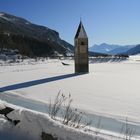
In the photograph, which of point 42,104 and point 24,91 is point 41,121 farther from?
point 24,91

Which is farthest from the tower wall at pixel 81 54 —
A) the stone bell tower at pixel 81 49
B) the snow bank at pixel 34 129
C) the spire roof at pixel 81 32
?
the snow bank at pixel 34 129

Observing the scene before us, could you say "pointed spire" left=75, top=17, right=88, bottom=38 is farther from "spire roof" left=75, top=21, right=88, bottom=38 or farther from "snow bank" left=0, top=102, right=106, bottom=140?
"snow bank" left=0, top=102, right=106, bottom=140

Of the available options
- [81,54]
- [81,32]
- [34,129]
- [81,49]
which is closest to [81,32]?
[81,32]

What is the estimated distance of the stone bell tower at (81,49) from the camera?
25.8m

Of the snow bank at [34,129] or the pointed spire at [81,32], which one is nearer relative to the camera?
the snow bank at [34,129]

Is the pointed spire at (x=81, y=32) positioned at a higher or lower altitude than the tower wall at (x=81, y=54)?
higher

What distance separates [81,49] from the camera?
26172 millimetres

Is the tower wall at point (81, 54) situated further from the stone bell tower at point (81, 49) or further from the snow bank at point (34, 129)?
the snow bank at point (34, 129)

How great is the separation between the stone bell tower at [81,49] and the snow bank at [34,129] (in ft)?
68.0

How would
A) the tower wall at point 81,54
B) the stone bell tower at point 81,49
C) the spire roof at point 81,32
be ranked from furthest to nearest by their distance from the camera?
the spire roof at point 81,32, the stone bell tower at point 81,49, the tower wall at point 81,54

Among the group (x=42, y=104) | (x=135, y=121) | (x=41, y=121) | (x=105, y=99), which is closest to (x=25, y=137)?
(x=41, y=121)

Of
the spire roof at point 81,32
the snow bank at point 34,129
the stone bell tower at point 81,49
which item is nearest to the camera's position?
the snow bank at point 34,129

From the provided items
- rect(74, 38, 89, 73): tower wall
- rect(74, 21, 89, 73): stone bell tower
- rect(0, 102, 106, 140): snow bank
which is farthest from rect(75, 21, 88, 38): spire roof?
rect(0, 102, 106, 140): snow bank

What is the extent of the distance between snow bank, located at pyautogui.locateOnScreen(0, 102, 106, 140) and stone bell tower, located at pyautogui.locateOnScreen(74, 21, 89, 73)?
20.7m
